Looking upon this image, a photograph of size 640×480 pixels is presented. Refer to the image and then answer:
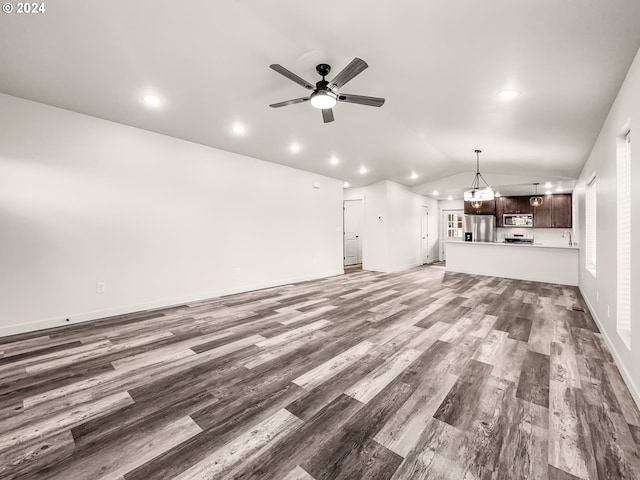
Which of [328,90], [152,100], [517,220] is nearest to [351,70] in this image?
[328,90]

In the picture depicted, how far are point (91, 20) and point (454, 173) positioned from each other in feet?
26.7

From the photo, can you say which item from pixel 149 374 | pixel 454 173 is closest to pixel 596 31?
pixel 149 374

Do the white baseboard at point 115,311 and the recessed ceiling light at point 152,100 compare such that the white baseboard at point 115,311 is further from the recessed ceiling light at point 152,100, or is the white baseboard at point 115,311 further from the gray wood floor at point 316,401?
the recessed ceiling light at point 152,100

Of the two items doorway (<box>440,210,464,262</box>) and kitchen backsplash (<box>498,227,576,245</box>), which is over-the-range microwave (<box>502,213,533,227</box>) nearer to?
kitchen backsplash (<box>498,227,576,245</box>)

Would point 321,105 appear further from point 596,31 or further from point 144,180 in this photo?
point 144,180

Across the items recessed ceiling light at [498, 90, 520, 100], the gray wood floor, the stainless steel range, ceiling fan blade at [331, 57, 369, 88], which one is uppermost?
recessed ceiling light at [498, 90, 520, 100]

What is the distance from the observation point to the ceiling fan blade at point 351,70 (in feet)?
7.26

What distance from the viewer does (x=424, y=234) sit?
1023 centimetres

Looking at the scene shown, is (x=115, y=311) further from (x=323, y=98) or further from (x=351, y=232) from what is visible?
(x=351, y=232)

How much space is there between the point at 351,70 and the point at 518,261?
683 centimetres

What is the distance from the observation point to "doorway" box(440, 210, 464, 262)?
35.8 feet

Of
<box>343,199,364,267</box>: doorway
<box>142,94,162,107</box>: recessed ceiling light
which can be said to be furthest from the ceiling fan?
<box>343,199,364,267</box>: doorway

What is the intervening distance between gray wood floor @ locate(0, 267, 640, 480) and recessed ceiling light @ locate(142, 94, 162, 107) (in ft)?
9.27

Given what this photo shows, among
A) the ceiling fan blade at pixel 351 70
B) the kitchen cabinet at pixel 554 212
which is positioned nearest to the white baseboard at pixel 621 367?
the ceiling fan blade at pixel 351 70
